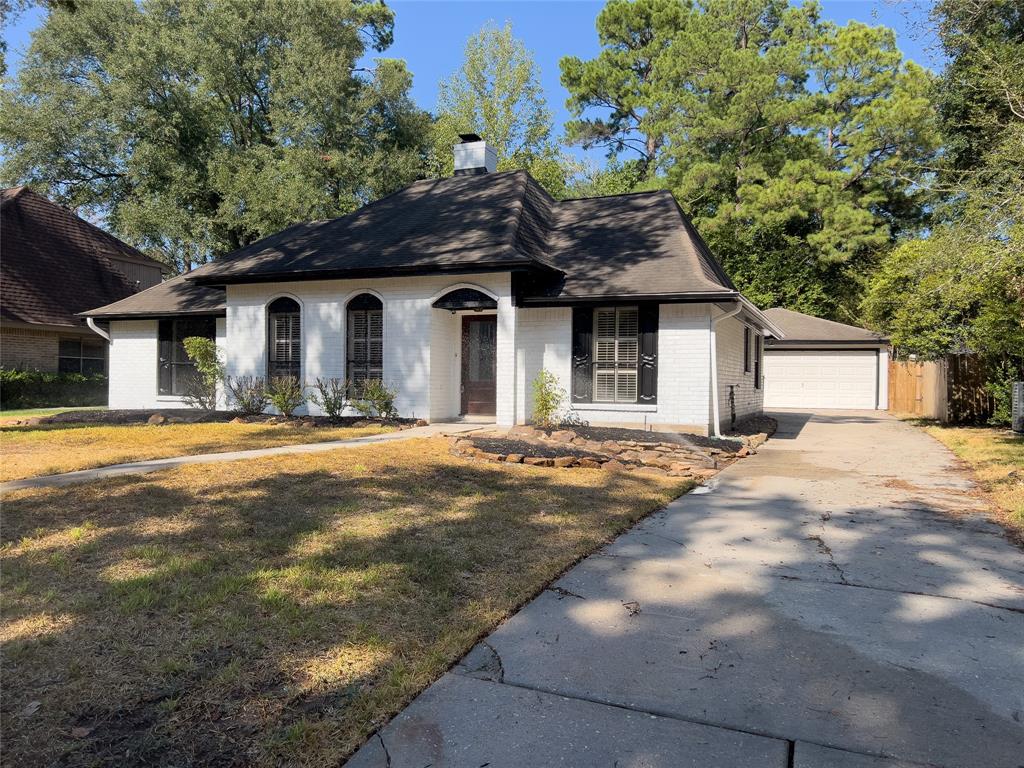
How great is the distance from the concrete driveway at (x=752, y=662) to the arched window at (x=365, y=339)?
9.42 m

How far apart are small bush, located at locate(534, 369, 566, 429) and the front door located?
55.9 inches

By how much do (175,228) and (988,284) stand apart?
81.4 ft

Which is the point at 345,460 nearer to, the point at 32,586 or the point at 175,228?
the point at 32,586

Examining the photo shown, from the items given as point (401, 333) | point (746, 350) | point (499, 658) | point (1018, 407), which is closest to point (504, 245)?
point (401, 333)

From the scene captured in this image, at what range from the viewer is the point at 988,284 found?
13773mm

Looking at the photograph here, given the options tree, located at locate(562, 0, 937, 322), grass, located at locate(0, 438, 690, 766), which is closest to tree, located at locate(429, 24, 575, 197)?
tree, located at locate(562, 0, 937, 322)

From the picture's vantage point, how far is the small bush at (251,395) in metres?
14.9

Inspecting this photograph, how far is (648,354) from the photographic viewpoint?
12.8 meters

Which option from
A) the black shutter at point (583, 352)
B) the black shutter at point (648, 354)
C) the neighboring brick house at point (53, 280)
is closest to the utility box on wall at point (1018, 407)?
the black shutter at point (648, 354)

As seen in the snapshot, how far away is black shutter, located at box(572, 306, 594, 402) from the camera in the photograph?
13.2 metres

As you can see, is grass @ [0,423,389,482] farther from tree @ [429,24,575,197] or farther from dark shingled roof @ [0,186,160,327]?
tree @ [429,24,575,197]

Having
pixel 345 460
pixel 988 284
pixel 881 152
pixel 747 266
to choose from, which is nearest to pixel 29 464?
pixel 345 460

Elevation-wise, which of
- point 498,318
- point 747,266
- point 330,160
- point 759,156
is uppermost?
point 759,156

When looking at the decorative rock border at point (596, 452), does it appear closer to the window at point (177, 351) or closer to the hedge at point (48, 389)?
the window at point (177, 351)
